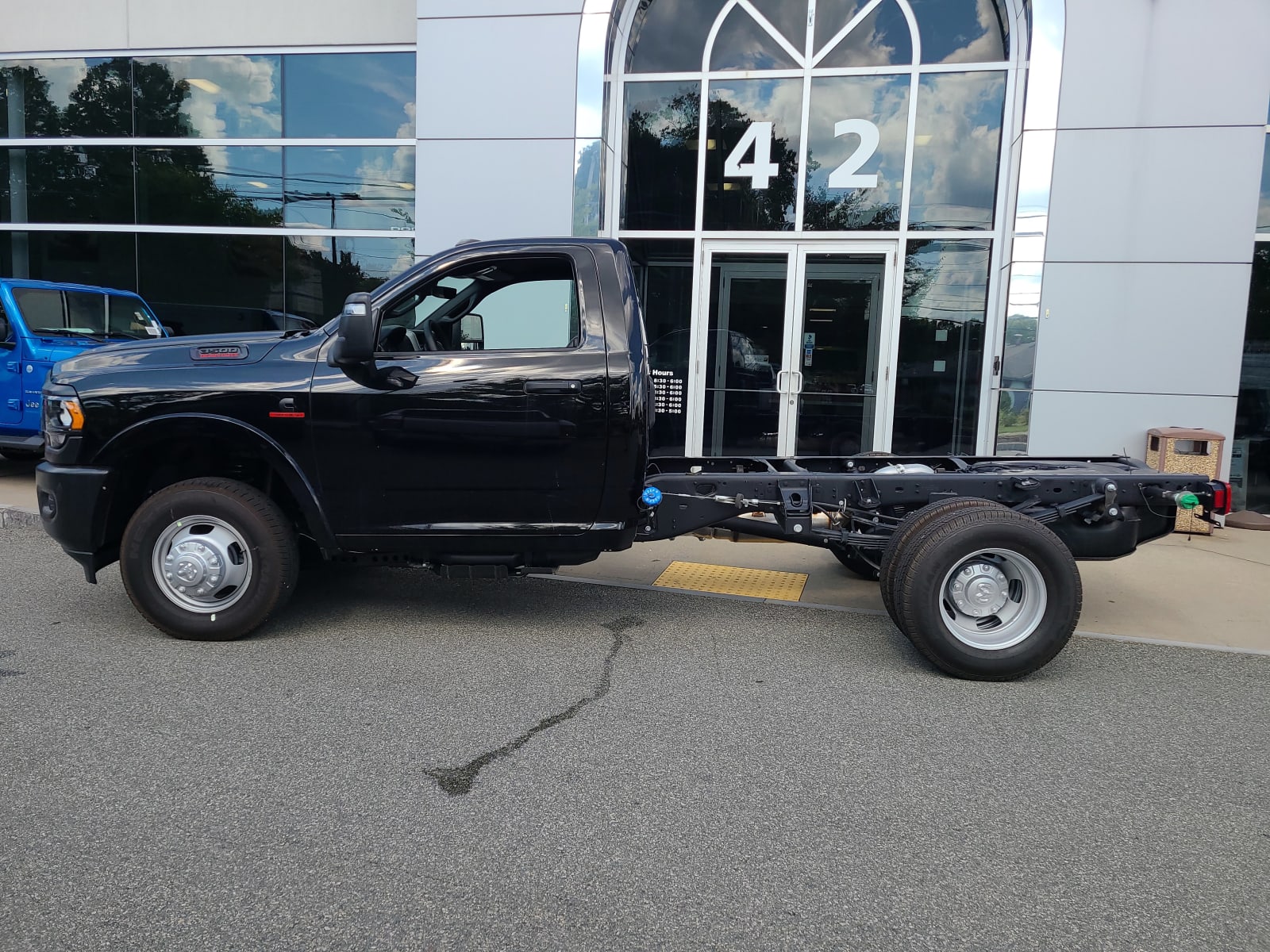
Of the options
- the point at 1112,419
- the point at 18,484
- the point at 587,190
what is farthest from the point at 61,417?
the point at 1112,419

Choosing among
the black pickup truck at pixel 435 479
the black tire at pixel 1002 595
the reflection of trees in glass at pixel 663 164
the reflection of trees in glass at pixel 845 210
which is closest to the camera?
the black tire at pixel 1002 595

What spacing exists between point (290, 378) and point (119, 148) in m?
9.72

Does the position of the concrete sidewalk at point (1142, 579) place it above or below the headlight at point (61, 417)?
below

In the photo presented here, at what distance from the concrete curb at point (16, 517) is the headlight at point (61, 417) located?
3.49 metres

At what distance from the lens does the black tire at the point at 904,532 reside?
4.59 metres

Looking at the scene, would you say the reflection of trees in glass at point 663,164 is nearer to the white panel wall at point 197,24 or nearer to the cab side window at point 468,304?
the white panel wall at point 197,24

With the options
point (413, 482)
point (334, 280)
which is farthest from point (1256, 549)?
point (334, 280)

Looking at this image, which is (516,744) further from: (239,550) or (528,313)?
(528,313)

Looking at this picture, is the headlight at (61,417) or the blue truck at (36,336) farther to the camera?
the blue truck at (36,336)

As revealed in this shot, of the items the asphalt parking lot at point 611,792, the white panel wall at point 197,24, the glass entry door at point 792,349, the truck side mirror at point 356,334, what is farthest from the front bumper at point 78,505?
the white panel wall at point 197,24

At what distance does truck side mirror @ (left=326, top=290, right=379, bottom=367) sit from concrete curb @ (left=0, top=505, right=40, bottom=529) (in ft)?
16.4

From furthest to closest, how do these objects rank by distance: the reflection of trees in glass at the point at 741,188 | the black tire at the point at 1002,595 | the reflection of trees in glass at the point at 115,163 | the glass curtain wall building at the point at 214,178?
1. the reflection of trees in glass at the point at 115,163
2. the glass curtain wall building at the point at 214,178
3. the reflection of trees in glass at the point at 741,188
4. the black tire at the point at 1002,595

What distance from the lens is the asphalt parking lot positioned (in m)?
2.57

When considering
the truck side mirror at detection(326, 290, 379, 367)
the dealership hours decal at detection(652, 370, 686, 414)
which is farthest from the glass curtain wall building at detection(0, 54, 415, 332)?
the truck side mirror at detection(326, 290, 379, 367)
